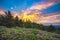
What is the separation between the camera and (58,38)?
412cm

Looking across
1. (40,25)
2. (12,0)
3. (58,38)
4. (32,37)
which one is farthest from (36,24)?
(12,0)

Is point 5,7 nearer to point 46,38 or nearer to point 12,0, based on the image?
point 12,0

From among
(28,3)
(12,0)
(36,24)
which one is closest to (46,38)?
(36,24)

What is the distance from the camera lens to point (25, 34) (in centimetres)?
415

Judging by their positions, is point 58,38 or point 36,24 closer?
point 58,38

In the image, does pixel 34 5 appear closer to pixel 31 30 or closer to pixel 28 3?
pixel 28 3

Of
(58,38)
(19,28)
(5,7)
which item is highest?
(5,7)

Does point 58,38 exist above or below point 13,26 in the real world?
below

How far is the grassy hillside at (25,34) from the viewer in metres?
4.07

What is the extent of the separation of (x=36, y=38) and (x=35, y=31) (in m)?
0.27

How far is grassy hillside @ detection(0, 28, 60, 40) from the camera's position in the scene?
4.07 metres

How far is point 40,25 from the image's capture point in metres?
4.37

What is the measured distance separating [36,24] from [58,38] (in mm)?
778

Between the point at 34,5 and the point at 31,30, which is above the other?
the point at 34,5
